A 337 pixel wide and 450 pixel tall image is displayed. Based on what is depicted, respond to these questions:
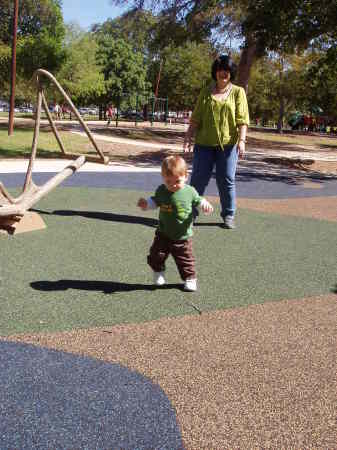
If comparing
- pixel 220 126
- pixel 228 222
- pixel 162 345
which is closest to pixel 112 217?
pixel 228 222

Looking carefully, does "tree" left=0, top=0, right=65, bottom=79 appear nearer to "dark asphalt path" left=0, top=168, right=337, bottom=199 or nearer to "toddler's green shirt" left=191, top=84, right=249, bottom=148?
"dark asphalt path" left=0, top=168, right=337, bottom=199

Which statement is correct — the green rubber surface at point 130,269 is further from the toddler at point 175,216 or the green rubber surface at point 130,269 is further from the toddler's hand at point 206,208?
the toddler's hand at point 206,208

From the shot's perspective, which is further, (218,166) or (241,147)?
(218,166)

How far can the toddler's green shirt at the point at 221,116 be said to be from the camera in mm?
5199

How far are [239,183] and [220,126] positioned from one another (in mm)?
5212

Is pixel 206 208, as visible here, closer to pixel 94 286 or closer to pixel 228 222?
pixel 94 286

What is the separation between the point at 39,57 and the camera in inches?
994

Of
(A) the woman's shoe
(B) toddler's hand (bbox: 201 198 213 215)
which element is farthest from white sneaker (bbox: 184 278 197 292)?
(A) the woman's shoe

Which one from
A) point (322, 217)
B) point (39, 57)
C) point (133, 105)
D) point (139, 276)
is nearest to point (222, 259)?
point (139, 276)

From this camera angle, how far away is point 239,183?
10.4 meters

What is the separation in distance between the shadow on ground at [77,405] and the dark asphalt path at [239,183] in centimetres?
585

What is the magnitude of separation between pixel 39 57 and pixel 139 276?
24226 mm

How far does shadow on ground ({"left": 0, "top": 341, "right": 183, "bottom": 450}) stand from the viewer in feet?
6.31

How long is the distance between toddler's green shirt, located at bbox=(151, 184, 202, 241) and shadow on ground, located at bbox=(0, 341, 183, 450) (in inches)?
48.6
